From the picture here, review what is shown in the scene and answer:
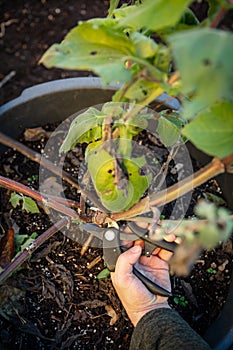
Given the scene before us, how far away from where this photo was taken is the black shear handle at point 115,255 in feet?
3.13

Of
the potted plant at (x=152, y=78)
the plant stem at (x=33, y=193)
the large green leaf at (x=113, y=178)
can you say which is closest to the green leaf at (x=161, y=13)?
the potted plant at (x=152, y=78)

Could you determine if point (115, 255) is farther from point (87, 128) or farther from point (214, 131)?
point (214, 131)

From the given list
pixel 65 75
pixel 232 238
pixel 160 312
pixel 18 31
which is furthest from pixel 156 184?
pixel 18 31

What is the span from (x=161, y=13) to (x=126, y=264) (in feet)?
1.83

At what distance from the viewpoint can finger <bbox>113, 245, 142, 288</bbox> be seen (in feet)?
3.12

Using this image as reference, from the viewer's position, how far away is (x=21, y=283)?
3.57 feet

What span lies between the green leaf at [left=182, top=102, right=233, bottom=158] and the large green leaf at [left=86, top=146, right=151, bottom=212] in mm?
159

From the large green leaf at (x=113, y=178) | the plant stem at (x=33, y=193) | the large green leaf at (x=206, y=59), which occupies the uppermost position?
the large green leaf at (x=206, y=59)

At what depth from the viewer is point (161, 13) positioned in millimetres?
506

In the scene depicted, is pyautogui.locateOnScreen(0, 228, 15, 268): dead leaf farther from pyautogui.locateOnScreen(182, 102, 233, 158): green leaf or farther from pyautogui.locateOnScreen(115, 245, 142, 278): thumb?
pyautogui.locateOnScreen(182, 102, 233, 158): green leaf

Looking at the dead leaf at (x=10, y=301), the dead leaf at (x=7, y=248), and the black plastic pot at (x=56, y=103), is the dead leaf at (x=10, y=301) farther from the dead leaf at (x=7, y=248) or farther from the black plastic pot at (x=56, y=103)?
the black plastic pot at (x=56, y=103)

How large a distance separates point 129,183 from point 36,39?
3.63 ft

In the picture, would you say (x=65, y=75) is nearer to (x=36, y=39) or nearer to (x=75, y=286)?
(x=36, y=39)

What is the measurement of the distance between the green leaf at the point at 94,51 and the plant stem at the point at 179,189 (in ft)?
0.60
